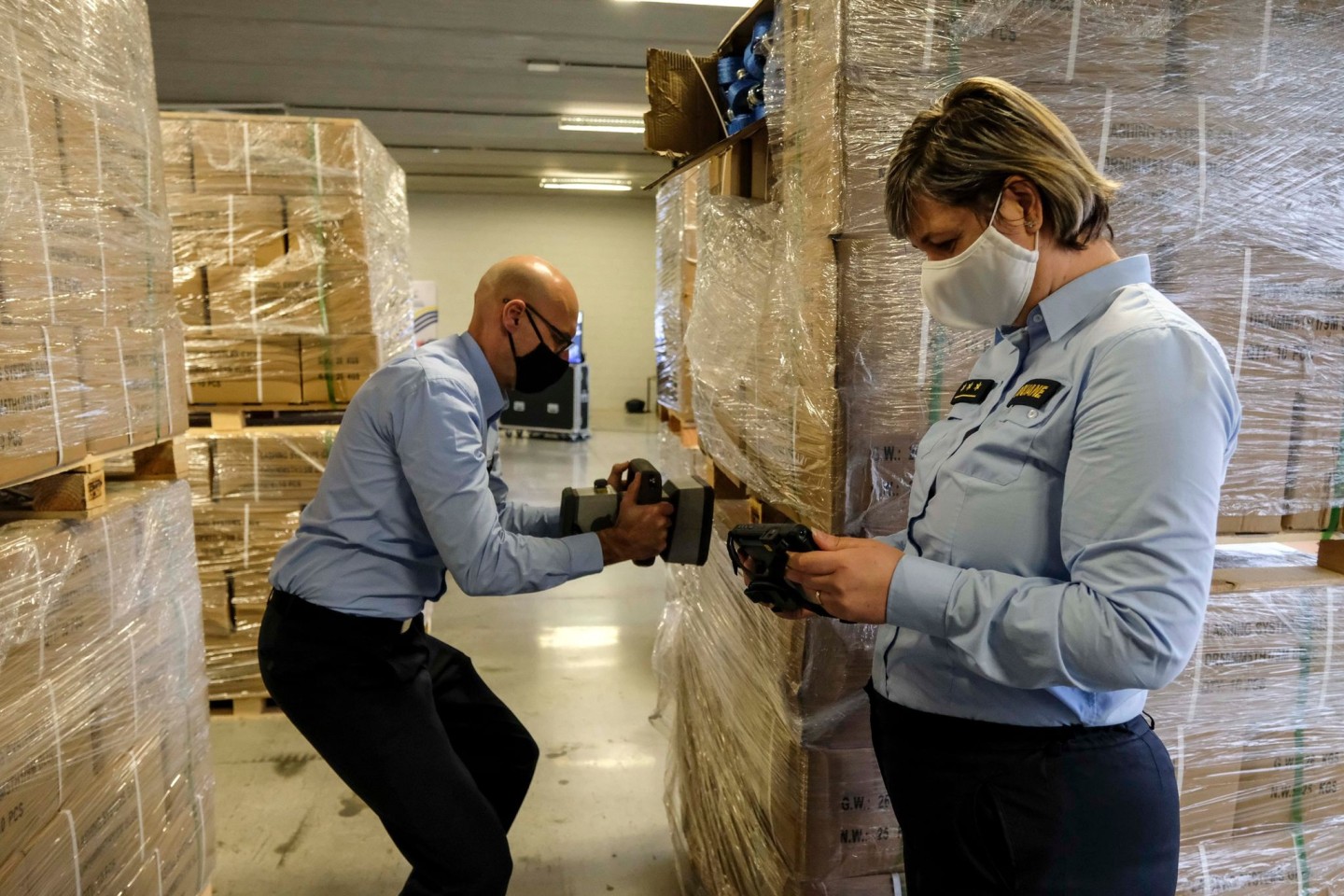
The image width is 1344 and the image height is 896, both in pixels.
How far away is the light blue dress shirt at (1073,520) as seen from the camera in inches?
37.4

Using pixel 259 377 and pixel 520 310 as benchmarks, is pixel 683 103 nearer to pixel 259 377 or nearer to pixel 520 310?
pixel 520 310

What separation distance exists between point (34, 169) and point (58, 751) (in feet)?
3.94

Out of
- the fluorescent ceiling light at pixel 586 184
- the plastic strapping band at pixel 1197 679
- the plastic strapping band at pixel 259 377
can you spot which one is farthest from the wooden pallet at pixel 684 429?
the fluorescent ceiling light at pixel 586 184

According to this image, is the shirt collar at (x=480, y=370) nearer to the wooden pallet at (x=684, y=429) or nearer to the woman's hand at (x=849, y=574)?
the wooden pallet at (x=684, y=429)

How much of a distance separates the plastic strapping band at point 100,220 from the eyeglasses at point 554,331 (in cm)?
98

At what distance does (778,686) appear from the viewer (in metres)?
1.83

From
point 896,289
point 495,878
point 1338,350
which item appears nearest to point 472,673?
point 495,878

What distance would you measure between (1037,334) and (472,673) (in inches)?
67.5

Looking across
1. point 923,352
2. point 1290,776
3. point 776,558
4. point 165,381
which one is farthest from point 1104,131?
point 165,381

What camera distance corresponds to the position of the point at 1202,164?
5.32 ft

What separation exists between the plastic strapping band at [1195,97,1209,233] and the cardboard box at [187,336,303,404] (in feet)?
11.8

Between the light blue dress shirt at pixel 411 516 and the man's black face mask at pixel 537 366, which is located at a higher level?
the man's black face mask at pixel 537 366

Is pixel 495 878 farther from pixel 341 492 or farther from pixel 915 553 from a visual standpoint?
pixel 915 553

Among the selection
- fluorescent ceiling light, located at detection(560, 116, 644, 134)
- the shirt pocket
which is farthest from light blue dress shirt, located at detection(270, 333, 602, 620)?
fluorescent ceiling light, located at detection(560, 116, 644, 134)
